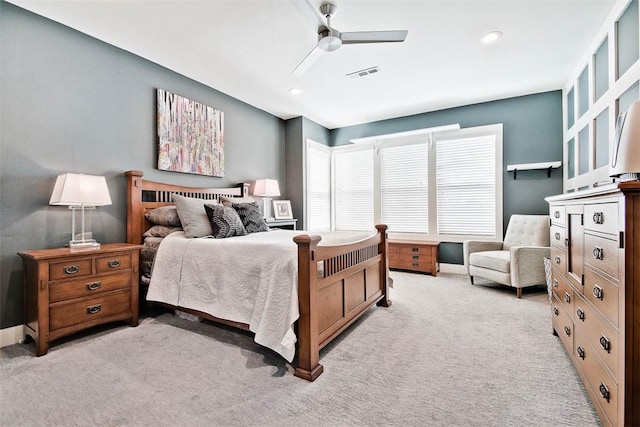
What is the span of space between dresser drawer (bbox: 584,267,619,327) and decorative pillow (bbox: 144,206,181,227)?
3.31m

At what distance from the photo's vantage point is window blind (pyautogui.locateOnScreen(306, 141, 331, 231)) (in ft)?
17.4

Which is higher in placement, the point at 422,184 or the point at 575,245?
the point at 422,184

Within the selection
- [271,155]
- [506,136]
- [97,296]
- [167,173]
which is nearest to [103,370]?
[97,296]

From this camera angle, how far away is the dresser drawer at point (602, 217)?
120 centimetres

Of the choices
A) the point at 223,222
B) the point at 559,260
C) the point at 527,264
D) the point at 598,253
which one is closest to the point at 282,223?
the point at 223,222

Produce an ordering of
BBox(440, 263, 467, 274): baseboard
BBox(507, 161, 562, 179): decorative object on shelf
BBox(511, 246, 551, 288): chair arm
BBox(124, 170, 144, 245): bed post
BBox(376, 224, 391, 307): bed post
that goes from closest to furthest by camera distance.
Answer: BBox(124, 170, 144, 245): bed post → BBox(376, 224, 391, 307): bed post → BBox(511, 246, 551, 288): chair arm → BBox(507, 161, 562, 179): decorative object on shelf → BBox(440, 263, 467, 274): baseboard

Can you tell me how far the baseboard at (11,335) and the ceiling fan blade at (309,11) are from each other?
11.3 ft

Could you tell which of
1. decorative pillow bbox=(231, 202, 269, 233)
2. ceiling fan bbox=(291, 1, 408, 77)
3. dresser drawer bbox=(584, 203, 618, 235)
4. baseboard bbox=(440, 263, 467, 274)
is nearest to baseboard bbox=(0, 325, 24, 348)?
decorative pillow bbox=(231, 202, 269, 233)

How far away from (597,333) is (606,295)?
24 centimetres

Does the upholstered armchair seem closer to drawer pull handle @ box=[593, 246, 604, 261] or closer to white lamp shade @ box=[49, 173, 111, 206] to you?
drawer pull handle @ box=[593, 246, 604, 261]

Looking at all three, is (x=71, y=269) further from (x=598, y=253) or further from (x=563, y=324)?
(x=563, y=324)

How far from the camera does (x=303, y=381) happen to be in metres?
1.75

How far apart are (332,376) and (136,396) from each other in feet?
3.75

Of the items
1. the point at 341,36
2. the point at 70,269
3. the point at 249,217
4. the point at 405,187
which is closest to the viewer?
the point at 70,269
